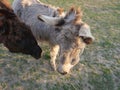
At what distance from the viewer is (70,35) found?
524 centimetres

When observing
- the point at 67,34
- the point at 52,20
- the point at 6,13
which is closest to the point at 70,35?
the point at 67,34

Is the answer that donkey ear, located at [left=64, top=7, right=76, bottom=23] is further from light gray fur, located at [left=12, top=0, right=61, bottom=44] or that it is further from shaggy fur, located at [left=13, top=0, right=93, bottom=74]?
light gray fur, located at [left=12, top=0, right=61, bottom=44]

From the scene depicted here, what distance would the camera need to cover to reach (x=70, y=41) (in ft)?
17.2

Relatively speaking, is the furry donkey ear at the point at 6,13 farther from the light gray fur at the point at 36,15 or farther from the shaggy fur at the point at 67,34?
the light gray fur at the point at 36,15

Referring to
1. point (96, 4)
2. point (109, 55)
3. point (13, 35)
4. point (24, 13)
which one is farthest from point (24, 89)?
point (96, 4)

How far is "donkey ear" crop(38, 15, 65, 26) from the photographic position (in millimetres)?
5148

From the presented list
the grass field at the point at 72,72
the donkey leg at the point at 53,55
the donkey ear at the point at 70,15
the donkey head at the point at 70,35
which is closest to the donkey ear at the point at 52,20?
the donkey head at the point at 70,35

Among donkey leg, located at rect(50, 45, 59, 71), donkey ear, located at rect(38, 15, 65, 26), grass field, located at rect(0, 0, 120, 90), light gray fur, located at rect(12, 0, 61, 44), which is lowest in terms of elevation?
grass field, located at rect(0, 0, 120, 90)

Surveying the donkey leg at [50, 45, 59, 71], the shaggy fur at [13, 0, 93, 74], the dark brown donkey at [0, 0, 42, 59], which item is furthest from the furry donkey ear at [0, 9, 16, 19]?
the donkey leg at [50, 45, 59, 71]

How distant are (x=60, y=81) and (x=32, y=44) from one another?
4.17 ft

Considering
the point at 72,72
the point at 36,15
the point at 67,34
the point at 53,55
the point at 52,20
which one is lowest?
the point at 72,72

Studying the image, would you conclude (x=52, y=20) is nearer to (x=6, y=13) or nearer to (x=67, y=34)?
(x=67, y=34)

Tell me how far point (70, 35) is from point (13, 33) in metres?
1.02

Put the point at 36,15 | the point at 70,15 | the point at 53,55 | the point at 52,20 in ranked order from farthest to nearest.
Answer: the point at 53,55 → the point at 36,15 → the point at 70,15 → the point at 52,20
